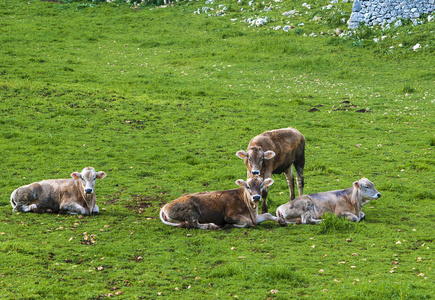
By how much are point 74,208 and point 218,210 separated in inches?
149

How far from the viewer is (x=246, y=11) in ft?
132

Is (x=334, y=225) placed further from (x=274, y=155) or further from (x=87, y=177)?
(x=87, y=177)

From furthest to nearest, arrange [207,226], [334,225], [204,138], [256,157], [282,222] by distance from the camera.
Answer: [204,138]
[256,157]
[282,222]
[207,226]
[334,225]

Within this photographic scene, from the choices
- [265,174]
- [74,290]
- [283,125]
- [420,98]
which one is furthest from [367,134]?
[74,290]

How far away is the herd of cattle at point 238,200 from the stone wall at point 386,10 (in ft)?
71.1

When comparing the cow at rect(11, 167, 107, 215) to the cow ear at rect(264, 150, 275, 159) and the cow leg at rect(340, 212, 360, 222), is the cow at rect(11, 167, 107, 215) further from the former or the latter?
the cow leg at rect(340, 212, 360, 222)

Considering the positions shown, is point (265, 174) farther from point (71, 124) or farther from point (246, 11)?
point (246, 11)

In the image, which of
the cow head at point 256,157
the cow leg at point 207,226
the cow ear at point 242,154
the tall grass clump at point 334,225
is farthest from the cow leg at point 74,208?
the tall grass clump at point 334,225

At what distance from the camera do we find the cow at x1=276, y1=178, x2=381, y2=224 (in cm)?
1400

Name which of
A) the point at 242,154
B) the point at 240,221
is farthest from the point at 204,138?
the point at 240,221

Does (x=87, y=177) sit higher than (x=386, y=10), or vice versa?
(x=386, y=10)

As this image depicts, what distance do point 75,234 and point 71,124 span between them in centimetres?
1170

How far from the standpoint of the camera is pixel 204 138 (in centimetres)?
2270

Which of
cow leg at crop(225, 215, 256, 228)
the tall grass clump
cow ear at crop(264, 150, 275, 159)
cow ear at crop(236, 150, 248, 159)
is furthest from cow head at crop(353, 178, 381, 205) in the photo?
cow leg at crop(225, 215, 256, 228)
